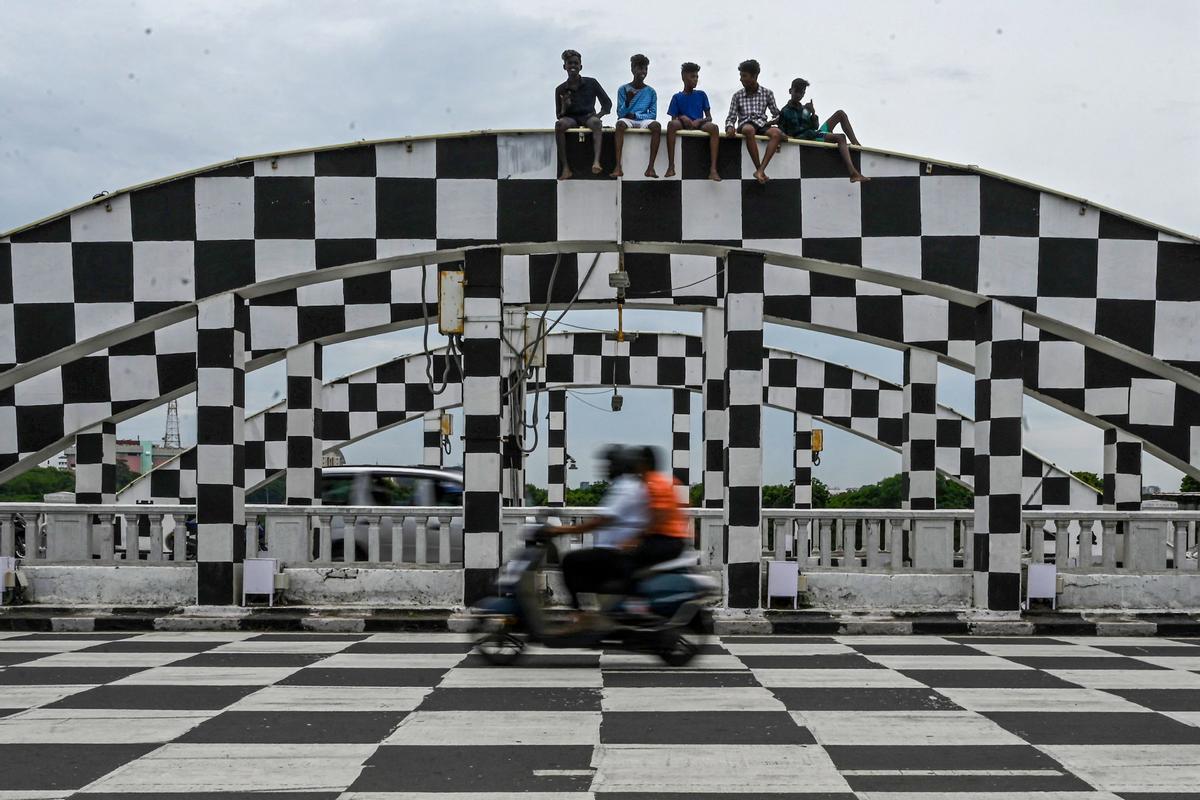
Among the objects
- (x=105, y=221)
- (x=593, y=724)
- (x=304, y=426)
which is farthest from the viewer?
(x=304, y=426)

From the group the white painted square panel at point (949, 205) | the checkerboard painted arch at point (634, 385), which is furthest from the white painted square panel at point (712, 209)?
the checkerboard painted arch at point (634, 385)

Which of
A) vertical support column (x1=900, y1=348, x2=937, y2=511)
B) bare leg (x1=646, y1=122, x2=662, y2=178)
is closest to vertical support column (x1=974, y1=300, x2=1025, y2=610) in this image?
bare leg (x1=646, y1=122, x2=662, y2=178)

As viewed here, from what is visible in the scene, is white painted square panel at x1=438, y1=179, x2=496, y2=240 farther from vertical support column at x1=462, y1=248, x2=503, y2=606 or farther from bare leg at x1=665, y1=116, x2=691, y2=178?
bare leg at x1=665, y1=116, x2=691, y2=178

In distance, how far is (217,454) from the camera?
30.5ft

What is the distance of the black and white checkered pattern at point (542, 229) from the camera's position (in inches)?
365

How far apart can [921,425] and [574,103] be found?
253 inches

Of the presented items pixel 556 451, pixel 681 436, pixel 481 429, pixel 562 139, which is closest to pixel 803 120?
pixel 562 139

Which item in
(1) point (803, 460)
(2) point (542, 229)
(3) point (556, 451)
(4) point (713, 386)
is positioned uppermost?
(2) point (542, 229)

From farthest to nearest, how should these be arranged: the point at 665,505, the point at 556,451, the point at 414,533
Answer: the point at 556,451, the point at 414,533, the point at 665,505

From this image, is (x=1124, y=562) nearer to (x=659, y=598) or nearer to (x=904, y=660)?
(x=904, y=660)

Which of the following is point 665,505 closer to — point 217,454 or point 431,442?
point 217,454

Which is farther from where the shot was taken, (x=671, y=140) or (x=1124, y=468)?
(x=1124, y=468)

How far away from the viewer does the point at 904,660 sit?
281 inches

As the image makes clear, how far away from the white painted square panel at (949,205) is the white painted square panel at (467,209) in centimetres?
342
